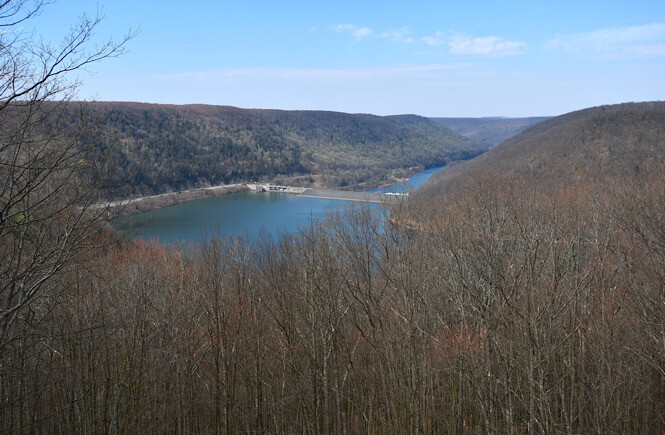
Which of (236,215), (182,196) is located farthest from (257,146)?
(236,215)

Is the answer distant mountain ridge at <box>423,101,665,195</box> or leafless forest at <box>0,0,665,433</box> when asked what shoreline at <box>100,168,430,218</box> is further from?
leafless forest at <box>0,0,665,433</box>

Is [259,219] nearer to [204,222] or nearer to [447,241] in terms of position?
[204,222]

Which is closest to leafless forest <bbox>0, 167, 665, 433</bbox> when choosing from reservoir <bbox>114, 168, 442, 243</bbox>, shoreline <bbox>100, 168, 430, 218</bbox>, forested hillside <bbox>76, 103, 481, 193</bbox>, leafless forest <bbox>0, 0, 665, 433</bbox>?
leafless forest <bbox>0, 0, 665, 433</bbox>

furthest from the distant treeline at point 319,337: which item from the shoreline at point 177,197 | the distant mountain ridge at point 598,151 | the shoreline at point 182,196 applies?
the shoreline at point 177,197

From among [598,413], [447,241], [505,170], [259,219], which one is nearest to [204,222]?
[259,219]

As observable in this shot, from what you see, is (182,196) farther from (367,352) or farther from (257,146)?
(367,352)
